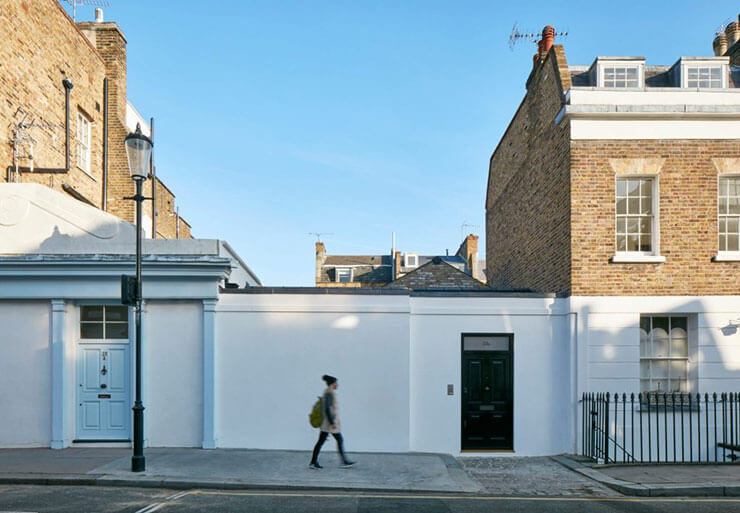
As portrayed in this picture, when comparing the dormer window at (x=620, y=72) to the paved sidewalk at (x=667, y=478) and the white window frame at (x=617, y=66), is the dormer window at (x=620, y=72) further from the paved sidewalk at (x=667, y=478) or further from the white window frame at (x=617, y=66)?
the paved sidewalk at (x=667, y=478)

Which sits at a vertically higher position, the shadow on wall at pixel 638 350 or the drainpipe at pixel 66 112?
the drainpipe at pixel 66 112

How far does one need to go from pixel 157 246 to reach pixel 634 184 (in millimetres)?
10500

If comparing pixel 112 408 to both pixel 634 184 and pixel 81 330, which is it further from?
pixel 634 184

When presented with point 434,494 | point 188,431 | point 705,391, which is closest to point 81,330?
point 188,431

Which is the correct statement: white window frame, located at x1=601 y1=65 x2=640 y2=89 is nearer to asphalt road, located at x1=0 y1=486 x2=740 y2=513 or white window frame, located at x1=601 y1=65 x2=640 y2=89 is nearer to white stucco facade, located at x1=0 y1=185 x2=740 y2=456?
white stucco facade, located at x1=0 y1=185 x2=740 y2=456

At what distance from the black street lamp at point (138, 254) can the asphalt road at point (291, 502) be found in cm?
84

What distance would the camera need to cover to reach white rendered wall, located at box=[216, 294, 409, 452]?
11.4 meters

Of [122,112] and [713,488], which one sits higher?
[122,112]

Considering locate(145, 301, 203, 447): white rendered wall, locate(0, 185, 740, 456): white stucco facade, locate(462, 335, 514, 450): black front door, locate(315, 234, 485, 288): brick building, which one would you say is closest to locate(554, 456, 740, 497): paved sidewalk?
locate(462, 335, 514, 450): black front door

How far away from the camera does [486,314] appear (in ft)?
39.7

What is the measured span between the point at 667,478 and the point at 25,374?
39.9 ft

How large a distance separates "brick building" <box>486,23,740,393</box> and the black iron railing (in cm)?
36

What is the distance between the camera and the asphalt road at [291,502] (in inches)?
291

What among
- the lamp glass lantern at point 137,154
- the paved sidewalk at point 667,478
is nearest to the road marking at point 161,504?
the lamp glass lantern at point 137,154
